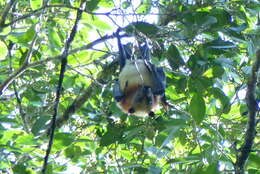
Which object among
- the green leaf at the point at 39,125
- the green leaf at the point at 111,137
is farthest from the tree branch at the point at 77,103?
the green leaf at the point at 39,125

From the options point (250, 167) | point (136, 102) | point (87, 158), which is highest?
point (136, 102)

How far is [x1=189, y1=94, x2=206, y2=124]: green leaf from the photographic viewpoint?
11.2 feet

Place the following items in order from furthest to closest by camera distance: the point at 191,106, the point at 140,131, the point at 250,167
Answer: the point at 140,131, the point at 250,167, the point at 191,106

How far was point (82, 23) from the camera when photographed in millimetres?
3947

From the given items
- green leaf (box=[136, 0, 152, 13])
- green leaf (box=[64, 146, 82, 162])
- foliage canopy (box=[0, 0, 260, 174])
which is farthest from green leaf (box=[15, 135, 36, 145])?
green leaf (box=[136, 0, 152, 13])

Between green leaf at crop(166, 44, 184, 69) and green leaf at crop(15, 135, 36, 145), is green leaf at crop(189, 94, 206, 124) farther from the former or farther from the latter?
green leaf at crop(15, 135, 36, 145)

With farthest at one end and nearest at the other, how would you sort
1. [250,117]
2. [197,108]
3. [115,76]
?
[115,76] → [250,117] → [197,108]

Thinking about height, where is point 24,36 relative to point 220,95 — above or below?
above

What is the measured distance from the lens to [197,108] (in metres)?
3.43

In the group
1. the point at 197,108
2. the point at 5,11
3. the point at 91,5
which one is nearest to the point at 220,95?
the point at 197,108

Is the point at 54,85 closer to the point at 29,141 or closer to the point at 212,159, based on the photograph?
the point at 29,141

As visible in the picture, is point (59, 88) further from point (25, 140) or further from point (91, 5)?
point (91, 5)

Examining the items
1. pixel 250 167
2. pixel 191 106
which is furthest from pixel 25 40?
pixel 250 167

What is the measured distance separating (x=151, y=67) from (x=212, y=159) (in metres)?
1.08
